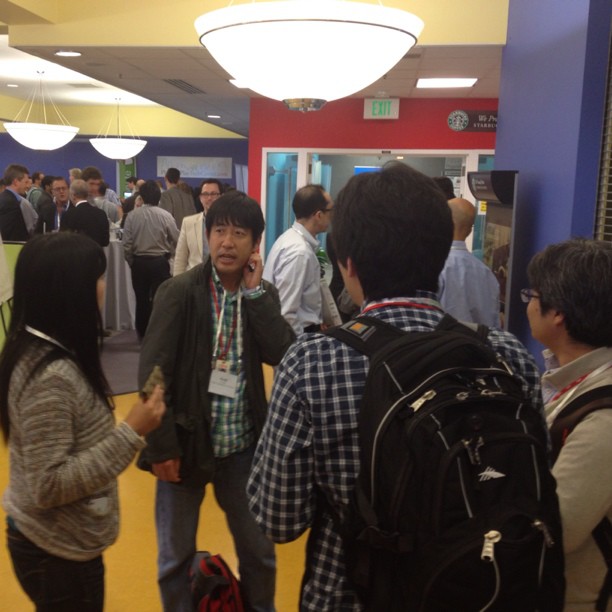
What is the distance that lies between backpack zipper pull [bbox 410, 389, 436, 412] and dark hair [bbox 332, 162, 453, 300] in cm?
19

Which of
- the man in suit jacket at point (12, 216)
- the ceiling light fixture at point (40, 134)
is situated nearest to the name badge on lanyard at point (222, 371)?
the man in suit jacket at point (12, 216)

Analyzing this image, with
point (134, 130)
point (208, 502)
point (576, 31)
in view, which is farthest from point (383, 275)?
point (134, 130)

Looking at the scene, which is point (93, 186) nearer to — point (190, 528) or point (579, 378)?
point (190, 528)

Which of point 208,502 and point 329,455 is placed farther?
point 208,502

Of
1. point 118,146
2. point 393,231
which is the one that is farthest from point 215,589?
point 118,146

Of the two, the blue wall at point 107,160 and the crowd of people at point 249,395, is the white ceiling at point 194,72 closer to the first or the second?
the crowd of people at point 249,395

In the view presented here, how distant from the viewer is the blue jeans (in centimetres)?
214

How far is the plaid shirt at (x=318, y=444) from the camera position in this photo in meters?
1.11

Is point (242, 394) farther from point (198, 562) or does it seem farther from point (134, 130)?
point (134, 130)

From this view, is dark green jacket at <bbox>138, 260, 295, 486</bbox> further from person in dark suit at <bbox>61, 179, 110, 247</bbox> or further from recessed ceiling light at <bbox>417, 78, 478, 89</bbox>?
recessed ceiling light at <bbox>417, 78, 478, 89</bbox>

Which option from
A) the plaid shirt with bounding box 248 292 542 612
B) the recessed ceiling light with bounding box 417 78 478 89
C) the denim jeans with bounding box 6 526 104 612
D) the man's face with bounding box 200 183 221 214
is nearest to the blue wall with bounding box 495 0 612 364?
the plaid shirt with bounding box 248 292 542 612

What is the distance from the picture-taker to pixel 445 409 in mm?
1027

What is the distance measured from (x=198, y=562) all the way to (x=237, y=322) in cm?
87

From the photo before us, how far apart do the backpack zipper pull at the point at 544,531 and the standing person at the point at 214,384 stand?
117 centimetres
